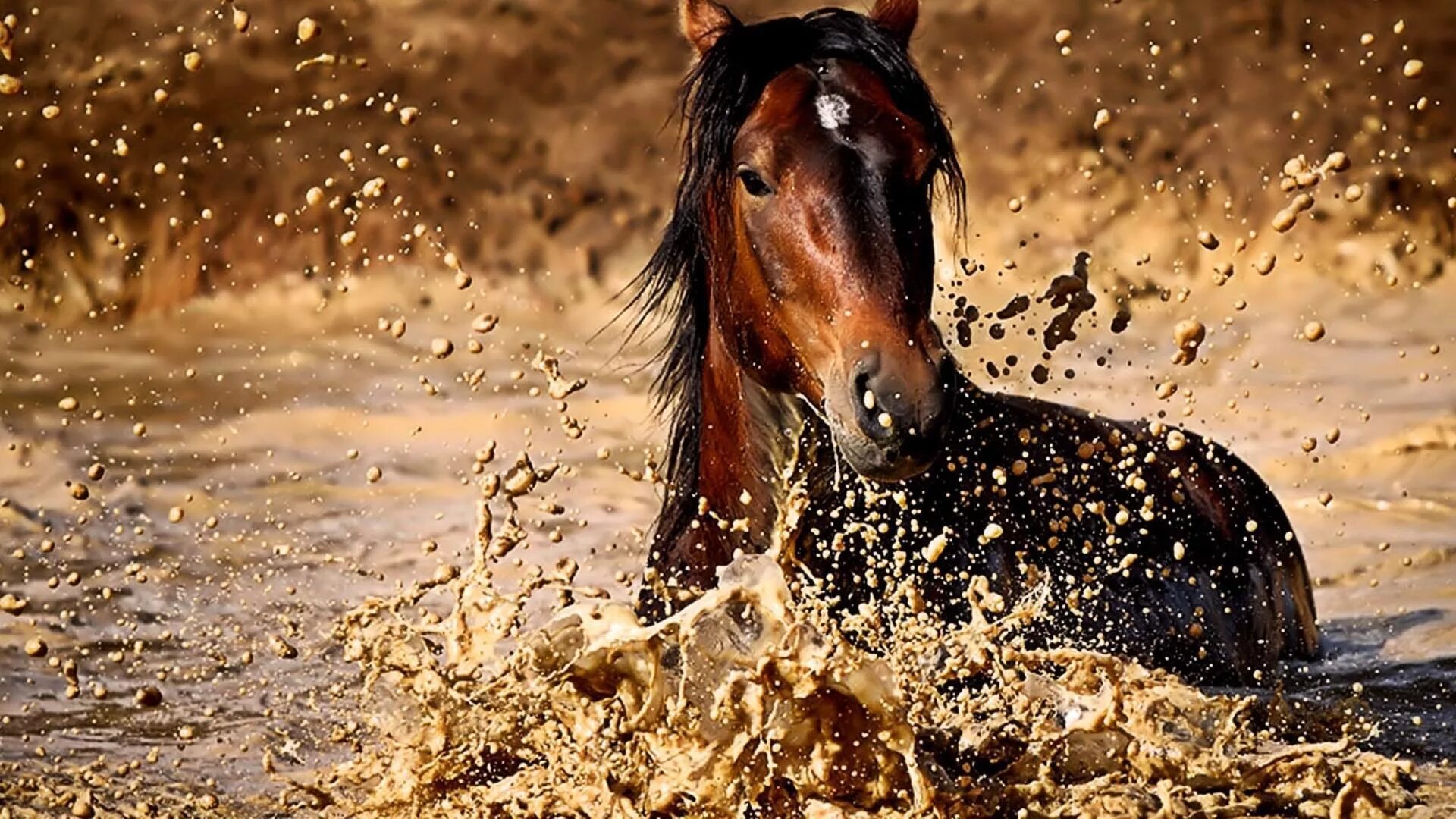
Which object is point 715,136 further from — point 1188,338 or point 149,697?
point 149,697

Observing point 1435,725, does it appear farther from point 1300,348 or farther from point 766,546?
point 1300,348

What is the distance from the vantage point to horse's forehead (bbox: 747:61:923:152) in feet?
10.8

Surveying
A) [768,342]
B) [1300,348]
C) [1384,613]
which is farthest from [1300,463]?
[768,342]

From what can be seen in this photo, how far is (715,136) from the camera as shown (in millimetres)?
3486

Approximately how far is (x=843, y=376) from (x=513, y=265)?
854 cm

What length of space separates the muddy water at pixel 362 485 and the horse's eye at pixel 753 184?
68 cm

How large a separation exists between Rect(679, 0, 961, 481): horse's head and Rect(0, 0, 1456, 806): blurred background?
2949 mm

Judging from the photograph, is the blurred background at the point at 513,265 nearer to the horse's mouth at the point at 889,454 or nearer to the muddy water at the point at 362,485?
the muddy water at the point at 362,485

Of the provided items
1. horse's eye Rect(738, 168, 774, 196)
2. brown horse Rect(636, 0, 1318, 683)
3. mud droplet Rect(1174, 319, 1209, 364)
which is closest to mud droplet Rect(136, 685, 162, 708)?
brown horse Rect(636, 0, 1318, 683)

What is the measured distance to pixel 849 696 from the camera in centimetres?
294

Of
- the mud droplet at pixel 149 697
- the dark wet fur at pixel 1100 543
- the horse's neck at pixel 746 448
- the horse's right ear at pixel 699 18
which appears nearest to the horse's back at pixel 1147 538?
the dark wet fur at pixel 1100 543

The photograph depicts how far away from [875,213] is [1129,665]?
3.70ft

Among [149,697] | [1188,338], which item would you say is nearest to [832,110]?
[1188,338]

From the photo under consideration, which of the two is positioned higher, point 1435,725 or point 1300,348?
point 1300,348
